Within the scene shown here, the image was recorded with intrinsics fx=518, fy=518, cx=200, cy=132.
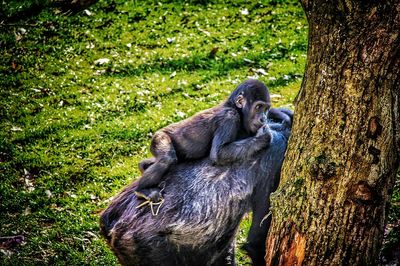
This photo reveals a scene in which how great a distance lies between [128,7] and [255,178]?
8.35 m

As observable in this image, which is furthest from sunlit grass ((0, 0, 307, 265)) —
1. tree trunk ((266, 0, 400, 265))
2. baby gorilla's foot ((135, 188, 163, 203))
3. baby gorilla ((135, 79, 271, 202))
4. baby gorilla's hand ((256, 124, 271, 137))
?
tree trunk ((266, 0, 400, 265))

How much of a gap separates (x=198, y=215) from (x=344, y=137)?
162 centimetres

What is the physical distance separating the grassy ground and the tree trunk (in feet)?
7.11

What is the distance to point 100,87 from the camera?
963 cm

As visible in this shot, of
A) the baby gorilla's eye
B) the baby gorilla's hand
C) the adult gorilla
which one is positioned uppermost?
the baby gorilla's eye

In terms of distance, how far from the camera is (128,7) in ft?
39.7

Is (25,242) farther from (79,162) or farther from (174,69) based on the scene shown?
(174,69)

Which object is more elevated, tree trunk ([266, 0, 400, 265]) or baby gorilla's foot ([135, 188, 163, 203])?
tree trunk ([266, 0, 400, 265])

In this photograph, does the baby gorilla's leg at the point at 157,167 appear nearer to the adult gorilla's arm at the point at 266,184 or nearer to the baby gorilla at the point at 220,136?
the baby gorilla at the point at 220,136

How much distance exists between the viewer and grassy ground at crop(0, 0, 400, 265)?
653 cm

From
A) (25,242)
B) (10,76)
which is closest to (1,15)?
(10,76)

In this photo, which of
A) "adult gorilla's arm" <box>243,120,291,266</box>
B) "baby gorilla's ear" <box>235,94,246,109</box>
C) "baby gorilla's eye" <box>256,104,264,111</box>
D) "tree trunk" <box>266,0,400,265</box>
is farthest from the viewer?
"baby gorilla's ear" <box>235,94,246,109</box>

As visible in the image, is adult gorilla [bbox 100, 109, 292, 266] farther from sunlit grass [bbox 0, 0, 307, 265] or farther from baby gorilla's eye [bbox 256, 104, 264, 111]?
sunlit grass [bbox 0, 0, 307, 265]

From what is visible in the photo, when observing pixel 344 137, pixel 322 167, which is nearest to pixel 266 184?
pixel 322 167
